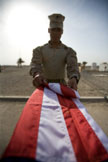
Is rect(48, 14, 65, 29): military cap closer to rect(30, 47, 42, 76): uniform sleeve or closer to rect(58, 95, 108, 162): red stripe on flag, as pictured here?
rect(30, 47, 42, 76): uniform sleeve

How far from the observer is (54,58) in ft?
4.82

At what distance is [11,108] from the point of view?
258cm

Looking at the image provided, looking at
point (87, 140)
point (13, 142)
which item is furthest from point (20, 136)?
point (87, 140)

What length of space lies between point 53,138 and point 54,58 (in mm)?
1045

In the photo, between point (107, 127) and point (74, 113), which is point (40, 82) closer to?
point (74, 113)

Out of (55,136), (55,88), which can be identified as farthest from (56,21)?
(55,136)

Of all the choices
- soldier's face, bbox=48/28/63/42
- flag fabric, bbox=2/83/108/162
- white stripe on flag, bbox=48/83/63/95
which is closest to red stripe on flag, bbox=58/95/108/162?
flag fabric, bbox=2/83/108/162

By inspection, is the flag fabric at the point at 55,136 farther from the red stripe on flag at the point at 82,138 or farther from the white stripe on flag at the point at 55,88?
the white stripe on flag at the point at 55,88

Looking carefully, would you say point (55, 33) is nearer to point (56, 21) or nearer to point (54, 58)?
point (56, 21)

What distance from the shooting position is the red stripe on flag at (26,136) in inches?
22.5

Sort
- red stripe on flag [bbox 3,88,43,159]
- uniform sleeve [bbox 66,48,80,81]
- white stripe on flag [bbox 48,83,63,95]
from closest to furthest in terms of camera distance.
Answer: red stripe on flag [bbox 3,88,43,159] → white stripe on flag [bbox 48,83,63,95] → uniform sleeve [bbox 66,48,80,81]

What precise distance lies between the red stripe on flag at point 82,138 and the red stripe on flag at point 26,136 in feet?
0.81

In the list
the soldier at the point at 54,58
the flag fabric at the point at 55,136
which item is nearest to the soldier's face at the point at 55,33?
the soldier at the point at 54,58

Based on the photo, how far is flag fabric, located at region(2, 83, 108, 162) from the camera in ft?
1.93
